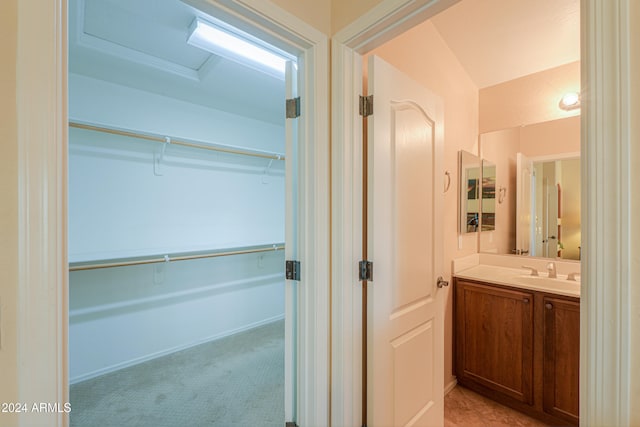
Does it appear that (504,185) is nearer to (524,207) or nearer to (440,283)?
(524,207)

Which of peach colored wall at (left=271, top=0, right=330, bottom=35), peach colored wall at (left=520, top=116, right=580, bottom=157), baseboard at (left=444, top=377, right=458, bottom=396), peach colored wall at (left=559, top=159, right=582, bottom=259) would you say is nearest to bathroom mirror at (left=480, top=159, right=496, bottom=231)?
peach colored wall at (left=520, top=116, right=580, bottom=157)

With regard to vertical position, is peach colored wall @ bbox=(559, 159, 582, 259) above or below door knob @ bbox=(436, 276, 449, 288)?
above

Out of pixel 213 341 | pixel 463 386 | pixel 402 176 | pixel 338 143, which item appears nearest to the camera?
pixel 338 143

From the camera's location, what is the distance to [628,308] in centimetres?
57

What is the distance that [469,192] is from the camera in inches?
89.7

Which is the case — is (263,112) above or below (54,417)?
above

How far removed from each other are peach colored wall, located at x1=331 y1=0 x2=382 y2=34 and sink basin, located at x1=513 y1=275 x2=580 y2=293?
1929mm

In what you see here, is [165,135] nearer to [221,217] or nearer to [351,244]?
[221,217]

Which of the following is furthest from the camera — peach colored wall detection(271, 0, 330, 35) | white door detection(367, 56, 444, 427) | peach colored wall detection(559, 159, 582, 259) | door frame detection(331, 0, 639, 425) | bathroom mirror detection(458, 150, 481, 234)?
bathroom mirror detection(458, 150, 481, 234)

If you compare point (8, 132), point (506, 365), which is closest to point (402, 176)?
point (8, 132)

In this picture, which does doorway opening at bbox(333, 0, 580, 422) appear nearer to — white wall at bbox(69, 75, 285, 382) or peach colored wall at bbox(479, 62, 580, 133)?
peach colored wall at bbox(479, 62, 580, 133)

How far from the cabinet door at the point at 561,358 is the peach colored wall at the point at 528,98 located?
58.3 inches

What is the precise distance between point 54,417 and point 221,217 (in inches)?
97.6

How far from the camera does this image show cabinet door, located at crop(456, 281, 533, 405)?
181cm
